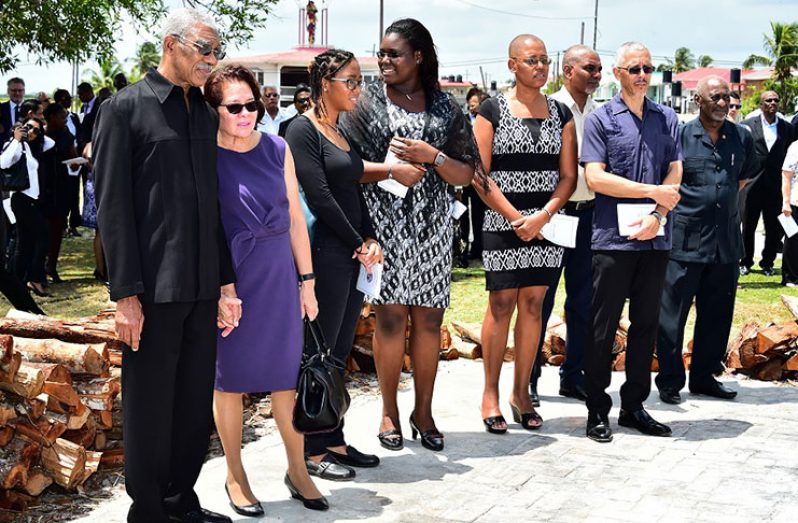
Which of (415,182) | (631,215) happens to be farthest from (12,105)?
(631,215)

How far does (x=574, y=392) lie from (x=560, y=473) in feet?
5.31

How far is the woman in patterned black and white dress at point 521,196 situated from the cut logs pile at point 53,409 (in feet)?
6.99

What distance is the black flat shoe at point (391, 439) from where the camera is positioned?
230 inches

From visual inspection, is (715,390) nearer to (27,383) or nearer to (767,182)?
(27,383)

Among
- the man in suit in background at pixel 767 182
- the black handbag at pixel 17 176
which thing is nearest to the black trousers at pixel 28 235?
the black handbag at pixel 17 176

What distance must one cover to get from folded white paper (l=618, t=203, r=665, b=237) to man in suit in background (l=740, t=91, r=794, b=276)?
7.70 meters

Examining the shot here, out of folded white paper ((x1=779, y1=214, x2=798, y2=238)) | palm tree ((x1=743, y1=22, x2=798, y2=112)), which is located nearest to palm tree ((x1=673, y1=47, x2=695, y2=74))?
palm tree ((x1=743, y1=22, x2=798, y2=112))

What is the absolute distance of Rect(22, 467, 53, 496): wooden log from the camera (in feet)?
15.9

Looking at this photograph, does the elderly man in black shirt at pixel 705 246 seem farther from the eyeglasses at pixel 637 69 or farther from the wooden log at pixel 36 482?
the wooden log at pixel 36 482

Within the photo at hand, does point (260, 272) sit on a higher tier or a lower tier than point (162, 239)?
lower

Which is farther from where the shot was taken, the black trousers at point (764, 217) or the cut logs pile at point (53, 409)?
the black trousers at point (764, 217)

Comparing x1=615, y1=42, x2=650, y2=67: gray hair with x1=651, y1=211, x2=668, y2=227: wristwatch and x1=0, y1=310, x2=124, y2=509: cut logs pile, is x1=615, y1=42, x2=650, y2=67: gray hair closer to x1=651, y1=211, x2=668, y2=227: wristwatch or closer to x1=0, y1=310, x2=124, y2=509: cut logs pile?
x1=651, y1=211, x2=668, y2=227: wristwatch

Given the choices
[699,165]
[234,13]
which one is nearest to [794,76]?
[234,13]

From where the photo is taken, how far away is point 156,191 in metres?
4.12
